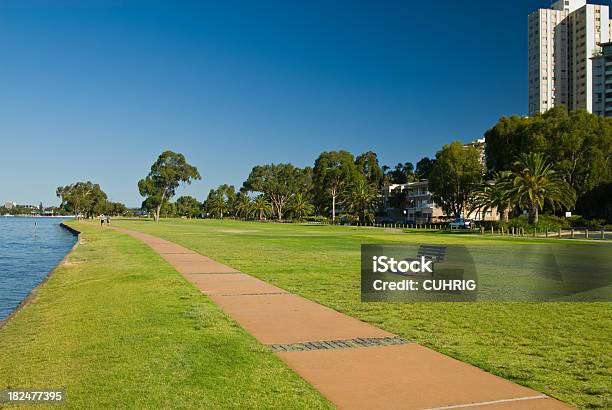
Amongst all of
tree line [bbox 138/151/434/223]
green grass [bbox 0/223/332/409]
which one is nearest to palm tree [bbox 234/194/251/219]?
tree line [bbox 138/151/434/223]

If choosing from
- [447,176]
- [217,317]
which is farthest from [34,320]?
[447,176]

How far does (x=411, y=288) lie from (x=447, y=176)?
68486 millimetres

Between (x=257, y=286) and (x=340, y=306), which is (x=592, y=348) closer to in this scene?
(x=340, y=306)

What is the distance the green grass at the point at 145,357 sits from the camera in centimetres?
522

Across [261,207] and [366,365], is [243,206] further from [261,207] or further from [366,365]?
[366,365]

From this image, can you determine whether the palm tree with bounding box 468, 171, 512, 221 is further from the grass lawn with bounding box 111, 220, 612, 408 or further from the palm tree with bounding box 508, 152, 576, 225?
the grass lawn with bounding box 111, 220, 612, 408

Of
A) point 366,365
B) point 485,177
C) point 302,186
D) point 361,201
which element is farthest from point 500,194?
point 302,186

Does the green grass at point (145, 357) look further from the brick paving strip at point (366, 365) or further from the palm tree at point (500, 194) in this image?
the palm tree at point (500, 194)

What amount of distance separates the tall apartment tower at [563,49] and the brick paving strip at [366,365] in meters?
167

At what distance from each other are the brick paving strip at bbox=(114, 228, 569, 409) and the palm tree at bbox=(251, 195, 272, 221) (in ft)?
440

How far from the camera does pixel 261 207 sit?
143750 mm

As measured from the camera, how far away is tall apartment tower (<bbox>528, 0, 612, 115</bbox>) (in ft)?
516

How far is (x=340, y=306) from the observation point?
10305mm

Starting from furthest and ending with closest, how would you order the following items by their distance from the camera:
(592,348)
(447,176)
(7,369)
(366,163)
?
1. (366,163)
2. (447,176)
3. (592,348)
4. (7,369)
